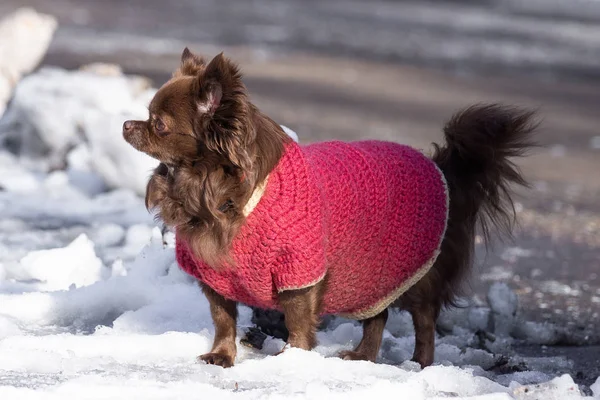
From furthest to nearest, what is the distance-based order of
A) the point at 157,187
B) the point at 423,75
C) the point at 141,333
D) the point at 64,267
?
the point at 423,75 < the point at 64,267 < the point at 141,333 < the point at 157,187

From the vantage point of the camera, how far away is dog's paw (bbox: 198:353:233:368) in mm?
4305

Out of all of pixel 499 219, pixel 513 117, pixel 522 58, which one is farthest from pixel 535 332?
pixel 522 58

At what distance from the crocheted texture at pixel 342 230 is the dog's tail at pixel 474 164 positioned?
0.19 meters

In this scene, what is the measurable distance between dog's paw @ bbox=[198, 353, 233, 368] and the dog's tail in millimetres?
1089

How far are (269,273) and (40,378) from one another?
0.88 metres

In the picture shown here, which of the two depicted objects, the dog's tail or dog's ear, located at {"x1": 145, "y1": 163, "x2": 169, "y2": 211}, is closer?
dog's ear, located at {"x1": 145, "y1": 163, "x2": 169, "y2": 211}

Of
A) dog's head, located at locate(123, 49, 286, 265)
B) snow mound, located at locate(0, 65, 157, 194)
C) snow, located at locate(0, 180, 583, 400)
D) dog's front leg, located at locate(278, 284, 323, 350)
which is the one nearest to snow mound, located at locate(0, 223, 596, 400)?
snow, located at locate(0, 180, 583, 400)

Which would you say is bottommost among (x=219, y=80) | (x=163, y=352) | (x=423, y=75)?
(x=163, y=352)

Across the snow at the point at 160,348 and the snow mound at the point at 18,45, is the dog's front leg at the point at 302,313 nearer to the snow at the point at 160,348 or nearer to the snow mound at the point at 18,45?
the snow at the point at 160,348

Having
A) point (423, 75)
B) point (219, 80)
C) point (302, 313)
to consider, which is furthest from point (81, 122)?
point (423, 75)

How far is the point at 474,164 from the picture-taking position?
16.4 feet

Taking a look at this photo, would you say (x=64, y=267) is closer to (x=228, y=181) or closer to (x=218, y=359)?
(x=218, y=359)

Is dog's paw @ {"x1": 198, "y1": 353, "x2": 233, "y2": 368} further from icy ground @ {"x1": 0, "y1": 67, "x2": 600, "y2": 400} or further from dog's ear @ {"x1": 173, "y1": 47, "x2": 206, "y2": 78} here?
dog's ear @ {"x1": 173, "y1": 47, "x2": 206, "y2": 78}

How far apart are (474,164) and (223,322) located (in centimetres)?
135
